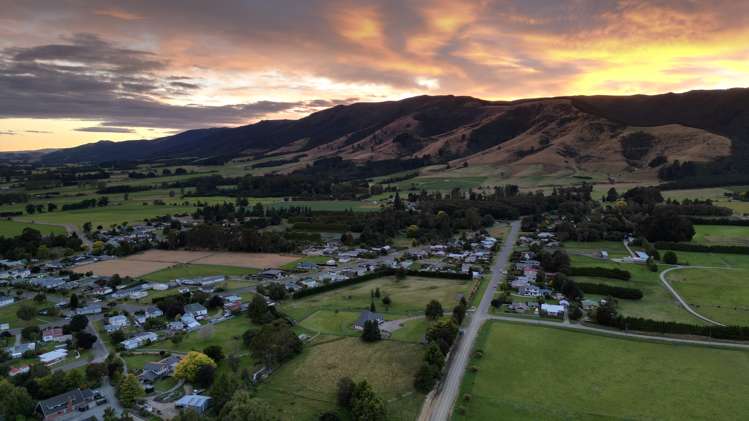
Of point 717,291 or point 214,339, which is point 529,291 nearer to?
point 717,291

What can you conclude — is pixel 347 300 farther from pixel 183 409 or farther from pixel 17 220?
pixel 17 220

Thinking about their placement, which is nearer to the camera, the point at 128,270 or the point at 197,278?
the point at 197,278

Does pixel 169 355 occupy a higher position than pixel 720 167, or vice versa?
pixel 720 167

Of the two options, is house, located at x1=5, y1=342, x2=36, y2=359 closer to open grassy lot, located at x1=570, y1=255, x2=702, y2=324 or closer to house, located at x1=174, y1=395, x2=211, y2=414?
house, located at x1=174, y1=395, x2=211, y2=414

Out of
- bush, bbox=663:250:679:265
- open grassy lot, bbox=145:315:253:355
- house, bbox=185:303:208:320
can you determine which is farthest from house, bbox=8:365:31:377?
bush, bbox=663:250:679:265

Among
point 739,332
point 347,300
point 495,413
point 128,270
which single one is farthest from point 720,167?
point 128,270

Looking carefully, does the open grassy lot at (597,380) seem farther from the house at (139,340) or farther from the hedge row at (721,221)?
the hedge row at (721,221)

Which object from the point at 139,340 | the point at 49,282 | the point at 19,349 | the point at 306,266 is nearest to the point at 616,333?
the point at 306,266
